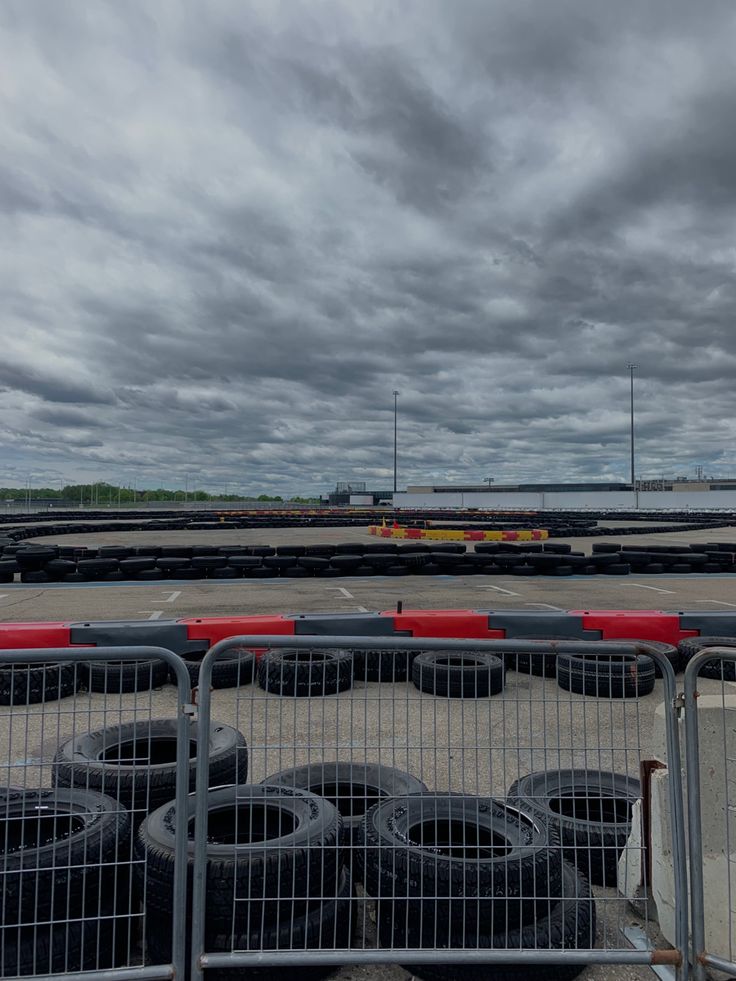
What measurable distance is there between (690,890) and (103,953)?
2.55 m

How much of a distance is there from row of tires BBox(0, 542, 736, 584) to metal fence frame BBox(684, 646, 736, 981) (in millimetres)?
13453

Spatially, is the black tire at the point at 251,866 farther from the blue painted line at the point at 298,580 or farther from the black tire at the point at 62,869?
the blue painted line at the point at 298,580

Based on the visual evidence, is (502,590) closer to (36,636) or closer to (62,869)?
(36,636)

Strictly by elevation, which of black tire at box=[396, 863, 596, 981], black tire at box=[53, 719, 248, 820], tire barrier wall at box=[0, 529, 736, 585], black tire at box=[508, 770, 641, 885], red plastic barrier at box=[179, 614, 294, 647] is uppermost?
tire barrier wall at box=[0, 529, 736, 585]

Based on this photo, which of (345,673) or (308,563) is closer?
(345,673)

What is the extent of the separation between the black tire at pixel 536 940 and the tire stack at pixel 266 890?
27cm

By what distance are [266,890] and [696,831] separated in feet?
6.00

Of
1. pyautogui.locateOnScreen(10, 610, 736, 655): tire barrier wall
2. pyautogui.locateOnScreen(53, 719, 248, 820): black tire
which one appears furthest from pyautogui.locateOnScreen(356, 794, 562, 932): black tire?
pyautogui.locateOnScreen(10, 610, 736, 655): tire barrier wall

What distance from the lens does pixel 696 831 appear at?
2.80 m

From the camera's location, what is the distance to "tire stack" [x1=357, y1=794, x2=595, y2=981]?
9.43 ft

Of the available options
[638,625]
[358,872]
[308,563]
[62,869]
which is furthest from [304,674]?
[308,563]

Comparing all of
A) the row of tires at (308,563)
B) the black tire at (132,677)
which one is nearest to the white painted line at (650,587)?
the row of tires at (308,563)

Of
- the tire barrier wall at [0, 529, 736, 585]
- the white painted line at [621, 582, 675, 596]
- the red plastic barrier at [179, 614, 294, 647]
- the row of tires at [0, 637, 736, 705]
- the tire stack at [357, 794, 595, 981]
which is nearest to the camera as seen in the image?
the tire stack at [357, 794, 595, 981]

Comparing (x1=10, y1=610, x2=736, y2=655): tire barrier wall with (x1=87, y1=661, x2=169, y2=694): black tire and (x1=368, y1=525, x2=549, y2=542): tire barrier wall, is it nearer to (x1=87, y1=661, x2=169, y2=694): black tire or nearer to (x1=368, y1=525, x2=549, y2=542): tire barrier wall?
(x1=87, y1=661, x2=169, y2=694): black tire
